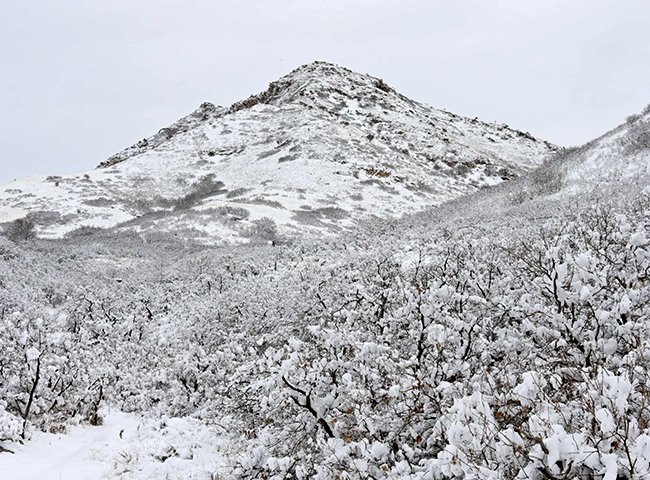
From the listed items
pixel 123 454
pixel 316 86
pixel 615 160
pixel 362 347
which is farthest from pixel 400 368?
pixel 316 86

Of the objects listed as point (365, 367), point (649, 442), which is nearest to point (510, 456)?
point (649, 442)

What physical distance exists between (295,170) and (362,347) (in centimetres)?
5012

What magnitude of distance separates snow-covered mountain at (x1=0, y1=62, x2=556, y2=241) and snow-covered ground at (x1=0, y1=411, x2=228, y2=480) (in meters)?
25.6

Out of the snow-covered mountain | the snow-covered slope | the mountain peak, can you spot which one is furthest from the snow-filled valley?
the mountain peak

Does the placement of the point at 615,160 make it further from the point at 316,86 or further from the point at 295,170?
the point at 316,86

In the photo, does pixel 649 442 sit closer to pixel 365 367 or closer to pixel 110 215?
pixel 365 367

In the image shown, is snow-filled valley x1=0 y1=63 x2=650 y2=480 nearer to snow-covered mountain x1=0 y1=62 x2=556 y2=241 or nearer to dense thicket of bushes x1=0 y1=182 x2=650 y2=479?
dense thicket of bushes x1=0 y1=182 x2=650 y2=479

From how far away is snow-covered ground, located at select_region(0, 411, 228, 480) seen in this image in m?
6.00

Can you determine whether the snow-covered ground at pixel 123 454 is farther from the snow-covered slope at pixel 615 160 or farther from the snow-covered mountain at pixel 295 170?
the snow-covered mountain at pixel 295 170

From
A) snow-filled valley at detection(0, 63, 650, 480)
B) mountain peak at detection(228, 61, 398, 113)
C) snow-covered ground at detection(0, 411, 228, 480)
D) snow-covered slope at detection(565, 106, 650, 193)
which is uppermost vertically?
mountain peak at detection(228, 61, 398, 113)

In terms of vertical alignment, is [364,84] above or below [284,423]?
above

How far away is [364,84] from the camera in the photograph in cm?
8669

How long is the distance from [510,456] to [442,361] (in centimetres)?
230

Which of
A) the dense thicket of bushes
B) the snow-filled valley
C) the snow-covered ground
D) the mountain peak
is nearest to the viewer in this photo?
the dense thicket of bushes
